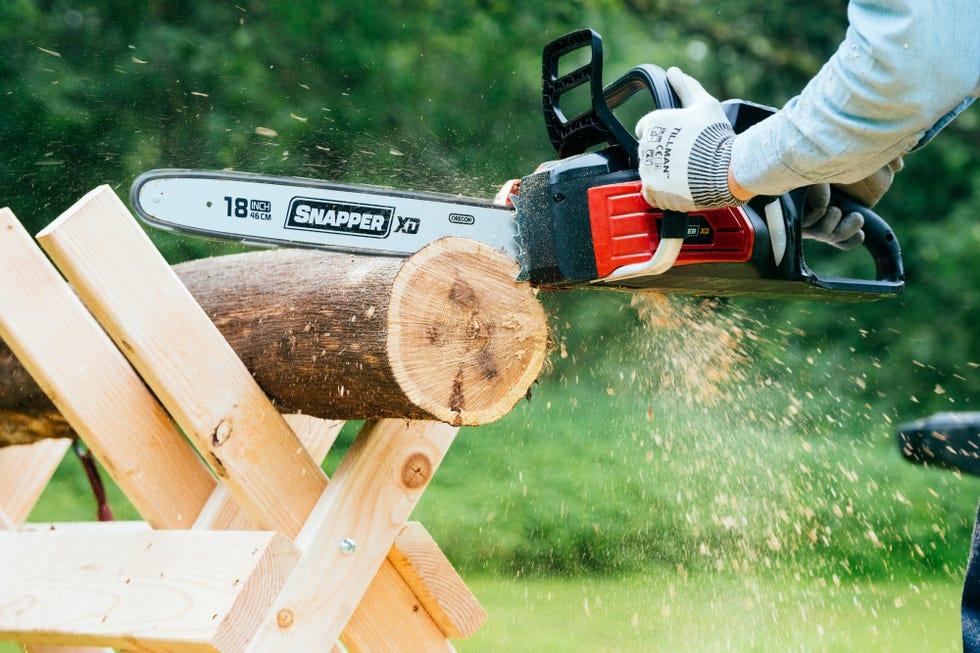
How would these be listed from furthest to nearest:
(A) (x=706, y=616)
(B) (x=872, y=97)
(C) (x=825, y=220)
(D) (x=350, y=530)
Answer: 1. (A) (x=706, y=616)
2. (C) (x=825, y=220)
3. (D) (x=350, y=530)
4. (B) (x=872, y=97)

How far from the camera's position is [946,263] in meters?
6.57

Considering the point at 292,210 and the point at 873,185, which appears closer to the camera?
the point at 292,210

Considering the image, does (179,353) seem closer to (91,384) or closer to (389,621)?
(91,384)

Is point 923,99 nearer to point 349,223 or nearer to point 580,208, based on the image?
point 580,208

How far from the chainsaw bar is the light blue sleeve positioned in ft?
1.78

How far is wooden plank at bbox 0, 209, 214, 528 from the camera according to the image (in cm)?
181

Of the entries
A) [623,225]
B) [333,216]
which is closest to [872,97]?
[623,225]

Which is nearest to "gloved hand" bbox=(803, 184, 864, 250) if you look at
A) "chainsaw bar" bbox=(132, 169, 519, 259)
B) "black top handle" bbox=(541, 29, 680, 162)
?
"black top handle" bbox=(541, 29, 680, 162)

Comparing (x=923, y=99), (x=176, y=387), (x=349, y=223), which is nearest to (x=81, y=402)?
(x=176, y=387)

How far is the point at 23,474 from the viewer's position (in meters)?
2.65

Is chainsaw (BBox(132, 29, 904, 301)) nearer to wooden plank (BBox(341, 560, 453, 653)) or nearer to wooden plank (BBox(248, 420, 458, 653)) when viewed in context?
wooden plank (BBox(248, 420, 458, 653))

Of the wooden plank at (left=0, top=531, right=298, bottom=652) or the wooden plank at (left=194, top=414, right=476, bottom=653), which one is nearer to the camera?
the wooden plank at (left=0, top=531, right=298, bottom=652)

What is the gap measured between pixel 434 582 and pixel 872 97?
1.28m

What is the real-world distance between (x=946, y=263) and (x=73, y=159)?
5646mm
